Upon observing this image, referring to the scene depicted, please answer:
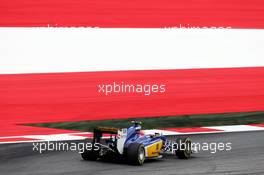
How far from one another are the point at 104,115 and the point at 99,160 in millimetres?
2259

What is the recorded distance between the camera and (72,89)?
10.3m

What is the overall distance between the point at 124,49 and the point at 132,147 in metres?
3.37

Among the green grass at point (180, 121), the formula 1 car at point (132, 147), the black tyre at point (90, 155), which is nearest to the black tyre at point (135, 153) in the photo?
the formula 1 car at point (132, 147)

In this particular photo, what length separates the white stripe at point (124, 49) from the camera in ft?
33.5

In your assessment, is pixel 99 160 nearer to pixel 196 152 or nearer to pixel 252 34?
pixel 196 152

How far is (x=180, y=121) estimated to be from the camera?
10367mm

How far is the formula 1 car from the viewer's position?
7.64 m

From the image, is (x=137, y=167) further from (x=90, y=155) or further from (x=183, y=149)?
(x=183, y=149)
